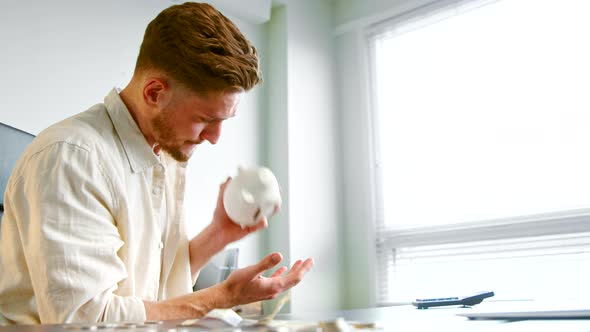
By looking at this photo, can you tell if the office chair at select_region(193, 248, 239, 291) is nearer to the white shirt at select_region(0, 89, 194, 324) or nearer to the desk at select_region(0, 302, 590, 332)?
the white shirt at select_region(0, 89, 194, 324)

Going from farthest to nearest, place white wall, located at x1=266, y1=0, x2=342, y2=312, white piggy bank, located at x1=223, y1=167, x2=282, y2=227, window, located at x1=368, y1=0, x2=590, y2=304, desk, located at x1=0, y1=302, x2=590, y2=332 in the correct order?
white wall, located at x1=266, y1=0, x2=342, y2=312 → window, located at x1=368, y1=0, x2=590, y2=304 → white piggy bank, located at x1=223, y1=167, x2=282, y2=227 → desk, located at x1=0, y1=302, x2=590, y2=332

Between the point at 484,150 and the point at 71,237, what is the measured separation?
240 cm

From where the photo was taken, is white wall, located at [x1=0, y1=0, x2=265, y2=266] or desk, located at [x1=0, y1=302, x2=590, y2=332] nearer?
desk, located at [x1=0, y1=302, x2=590, y2=332]

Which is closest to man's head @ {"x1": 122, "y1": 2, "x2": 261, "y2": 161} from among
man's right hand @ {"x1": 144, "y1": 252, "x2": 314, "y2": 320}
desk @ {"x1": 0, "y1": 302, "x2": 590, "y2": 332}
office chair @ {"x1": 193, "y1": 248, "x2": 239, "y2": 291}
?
man's right hand @ {"x1": 144, "y1": 252, "x2": 314, "y2": 320}

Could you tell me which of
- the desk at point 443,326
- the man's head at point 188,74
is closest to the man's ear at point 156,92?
the man's head at point 188,74

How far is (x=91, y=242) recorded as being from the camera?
0.99 meters

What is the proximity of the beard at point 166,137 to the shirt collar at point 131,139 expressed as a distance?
0.18ft

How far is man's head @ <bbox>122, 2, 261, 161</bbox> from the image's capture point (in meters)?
1.27

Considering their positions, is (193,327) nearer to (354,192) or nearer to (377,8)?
(354,192)

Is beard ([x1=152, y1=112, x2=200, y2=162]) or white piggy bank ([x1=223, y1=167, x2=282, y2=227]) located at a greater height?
beard ([x1=152, y1=112, x2=200, y2=162])

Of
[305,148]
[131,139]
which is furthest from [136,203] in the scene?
[305,148]

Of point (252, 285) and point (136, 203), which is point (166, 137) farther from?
point (252, 285)

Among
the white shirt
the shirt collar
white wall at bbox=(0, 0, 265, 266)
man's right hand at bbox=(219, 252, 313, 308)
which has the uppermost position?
white wall at bbox=(0, 0, 265, 266)

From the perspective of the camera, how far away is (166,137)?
53.2 inches
